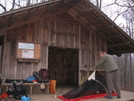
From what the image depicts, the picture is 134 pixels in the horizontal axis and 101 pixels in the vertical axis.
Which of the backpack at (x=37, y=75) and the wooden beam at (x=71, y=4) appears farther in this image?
the wooden beam at (x=71, y=4)

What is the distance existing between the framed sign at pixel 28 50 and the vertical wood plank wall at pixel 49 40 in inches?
7.3

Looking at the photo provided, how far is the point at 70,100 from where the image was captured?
4465 mm

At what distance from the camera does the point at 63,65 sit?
10.9 meters

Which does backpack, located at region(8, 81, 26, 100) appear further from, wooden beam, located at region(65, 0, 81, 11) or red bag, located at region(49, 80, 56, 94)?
wooden beam, located at region(65, 0, 81, 11)

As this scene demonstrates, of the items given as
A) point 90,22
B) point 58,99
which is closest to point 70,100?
point 58,99

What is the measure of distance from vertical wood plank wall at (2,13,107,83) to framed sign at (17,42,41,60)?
18 centimetres

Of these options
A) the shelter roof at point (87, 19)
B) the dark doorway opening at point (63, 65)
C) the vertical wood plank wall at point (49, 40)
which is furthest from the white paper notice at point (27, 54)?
the dark doorway opening at point (63, 65)

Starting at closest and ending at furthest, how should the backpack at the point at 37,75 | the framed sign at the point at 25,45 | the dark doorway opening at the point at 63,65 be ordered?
the backpack at the point at 37,75
the framed sign at the point at 25,45
the dark doorway opening at the point at 63,65

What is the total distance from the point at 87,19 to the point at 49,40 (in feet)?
7.14

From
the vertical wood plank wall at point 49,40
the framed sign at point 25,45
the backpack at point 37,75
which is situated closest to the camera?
the backpack at point 37,75

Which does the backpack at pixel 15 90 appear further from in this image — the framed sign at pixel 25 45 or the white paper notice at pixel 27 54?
the framed sign at pixel 25 45

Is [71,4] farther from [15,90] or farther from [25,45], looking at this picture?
[15,90]

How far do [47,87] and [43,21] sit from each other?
9.50ft

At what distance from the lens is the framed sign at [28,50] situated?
19.7ft
